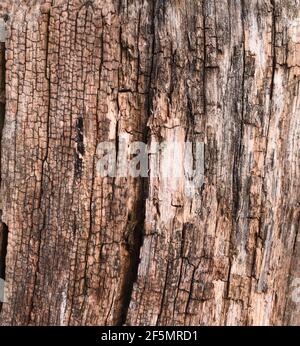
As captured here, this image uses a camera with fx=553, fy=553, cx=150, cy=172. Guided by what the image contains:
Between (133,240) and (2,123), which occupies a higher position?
(2,123)

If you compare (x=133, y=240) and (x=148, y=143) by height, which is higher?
(x=148, y=143)

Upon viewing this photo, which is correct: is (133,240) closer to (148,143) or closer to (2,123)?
(148,143)

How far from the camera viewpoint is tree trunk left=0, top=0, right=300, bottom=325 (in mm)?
2469

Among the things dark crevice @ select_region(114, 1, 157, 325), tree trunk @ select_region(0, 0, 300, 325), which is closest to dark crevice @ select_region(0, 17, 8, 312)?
tree trunk @ select_region(0, 0, 300, 325)

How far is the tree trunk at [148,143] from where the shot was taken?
8.10 feet

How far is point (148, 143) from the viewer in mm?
2506

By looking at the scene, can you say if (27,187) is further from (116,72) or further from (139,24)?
(139,24)

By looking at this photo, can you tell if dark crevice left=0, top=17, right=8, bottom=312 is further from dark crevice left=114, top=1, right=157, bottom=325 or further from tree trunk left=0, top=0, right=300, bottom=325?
dark crevice left=114, top=1, right=157, bottom=325

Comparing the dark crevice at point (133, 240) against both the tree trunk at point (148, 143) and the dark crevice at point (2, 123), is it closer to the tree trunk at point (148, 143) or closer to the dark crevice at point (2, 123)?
the tree trunk at point (148, 143)

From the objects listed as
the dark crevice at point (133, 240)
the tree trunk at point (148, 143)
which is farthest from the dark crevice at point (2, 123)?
the dark crevice at point (133, 240)

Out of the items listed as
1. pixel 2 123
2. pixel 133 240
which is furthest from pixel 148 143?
pixel 2 123
